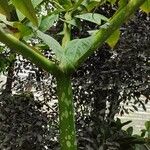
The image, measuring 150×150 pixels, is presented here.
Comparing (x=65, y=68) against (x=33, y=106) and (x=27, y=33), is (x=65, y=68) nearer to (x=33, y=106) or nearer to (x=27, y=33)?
(x=27, y=33)

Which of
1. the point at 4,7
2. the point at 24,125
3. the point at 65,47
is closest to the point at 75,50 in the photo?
the point at 65,47

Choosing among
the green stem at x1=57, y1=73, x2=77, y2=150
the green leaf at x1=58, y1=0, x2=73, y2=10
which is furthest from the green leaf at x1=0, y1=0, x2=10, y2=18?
the green leaf at x1=58, y1=0, x2=73, y2=10

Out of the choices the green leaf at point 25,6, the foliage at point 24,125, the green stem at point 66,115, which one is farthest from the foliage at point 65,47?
the foliage at point 24,125

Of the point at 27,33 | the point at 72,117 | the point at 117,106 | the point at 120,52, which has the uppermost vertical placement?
the point at 120,52

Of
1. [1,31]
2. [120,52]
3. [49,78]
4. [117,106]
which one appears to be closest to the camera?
[1,31]

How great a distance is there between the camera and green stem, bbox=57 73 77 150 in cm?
72

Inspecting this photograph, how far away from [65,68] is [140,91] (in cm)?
131

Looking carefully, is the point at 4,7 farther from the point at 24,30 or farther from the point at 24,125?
the point at 24,125

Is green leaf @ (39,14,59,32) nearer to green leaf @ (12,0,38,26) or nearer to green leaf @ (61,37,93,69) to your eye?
green leaf @ (61,37,93,69)

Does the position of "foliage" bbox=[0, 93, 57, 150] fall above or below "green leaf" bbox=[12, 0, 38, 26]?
above

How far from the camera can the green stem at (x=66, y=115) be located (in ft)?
2.36

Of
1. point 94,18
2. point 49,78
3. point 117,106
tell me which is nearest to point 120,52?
point 117,106

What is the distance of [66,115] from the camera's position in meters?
0.72

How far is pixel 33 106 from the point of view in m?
2.17
